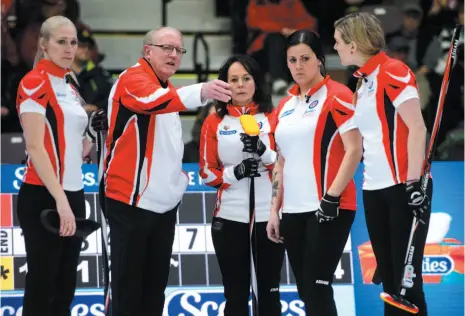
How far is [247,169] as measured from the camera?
17.7 ft

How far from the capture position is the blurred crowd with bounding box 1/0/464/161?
29.7 feet

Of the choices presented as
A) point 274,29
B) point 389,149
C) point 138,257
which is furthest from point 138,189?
point 274,29

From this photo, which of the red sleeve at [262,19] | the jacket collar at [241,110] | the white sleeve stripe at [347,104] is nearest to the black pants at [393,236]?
the white sleeve stripe at [347,104]

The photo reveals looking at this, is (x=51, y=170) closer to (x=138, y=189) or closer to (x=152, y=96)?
(x=138, y=189)

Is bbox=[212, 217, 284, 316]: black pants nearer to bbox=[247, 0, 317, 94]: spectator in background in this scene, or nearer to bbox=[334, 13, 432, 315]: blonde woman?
bbox=[334, 13, 432, 315]: blonde woman

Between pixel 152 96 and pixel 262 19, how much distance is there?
512 centimetres

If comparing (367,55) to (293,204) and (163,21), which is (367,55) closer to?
(293,204)

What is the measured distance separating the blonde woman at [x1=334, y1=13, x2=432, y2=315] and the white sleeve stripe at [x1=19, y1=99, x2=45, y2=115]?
1.54m

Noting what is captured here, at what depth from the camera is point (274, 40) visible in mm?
9617

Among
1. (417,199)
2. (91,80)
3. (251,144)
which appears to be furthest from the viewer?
(91,80)

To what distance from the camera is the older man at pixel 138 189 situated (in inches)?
199

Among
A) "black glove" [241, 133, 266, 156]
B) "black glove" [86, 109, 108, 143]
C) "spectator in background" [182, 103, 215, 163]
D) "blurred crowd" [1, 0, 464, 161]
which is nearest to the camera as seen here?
"black glove" [86, 109, 108, 143]

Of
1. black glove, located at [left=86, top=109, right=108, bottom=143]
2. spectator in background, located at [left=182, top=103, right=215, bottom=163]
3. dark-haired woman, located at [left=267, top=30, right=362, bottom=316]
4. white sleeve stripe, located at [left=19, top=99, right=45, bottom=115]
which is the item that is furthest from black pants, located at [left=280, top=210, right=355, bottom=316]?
spectator in background, located at [left=182, top=103, right=215, bottom=163]

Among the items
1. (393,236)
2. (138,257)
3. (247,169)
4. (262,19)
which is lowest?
(138,257)
